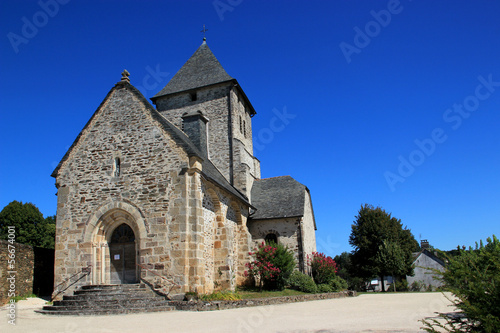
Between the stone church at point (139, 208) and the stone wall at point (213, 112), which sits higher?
the stone wall at point (213, 112)

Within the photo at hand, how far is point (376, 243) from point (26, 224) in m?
29.5

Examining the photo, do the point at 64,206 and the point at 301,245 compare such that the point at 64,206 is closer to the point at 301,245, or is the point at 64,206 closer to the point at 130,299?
the point at 130,299

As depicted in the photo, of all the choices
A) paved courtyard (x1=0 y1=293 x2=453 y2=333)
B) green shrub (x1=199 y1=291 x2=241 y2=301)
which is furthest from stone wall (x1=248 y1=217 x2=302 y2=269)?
paved courtyard (x1=0 y1=293 x2=453 y2=333)

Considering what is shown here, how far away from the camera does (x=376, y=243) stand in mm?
26969

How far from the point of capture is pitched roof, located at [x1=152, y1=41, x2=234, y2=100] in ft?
79.6

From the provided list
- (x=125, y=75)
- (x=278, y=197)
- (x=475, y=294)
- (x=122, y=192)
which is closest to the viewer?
(x=475, y=294)

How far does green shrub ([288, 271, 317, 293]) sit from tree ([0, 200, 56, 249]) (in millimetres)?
24606

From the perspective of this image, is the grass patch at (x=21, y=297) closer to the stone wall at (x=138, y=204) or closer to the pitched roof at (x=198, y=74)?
the stone wall at (x=138, y=204)

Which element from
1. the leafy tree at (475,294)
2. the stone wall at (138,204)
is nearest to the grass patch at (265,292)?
the stone wall at (138,204)

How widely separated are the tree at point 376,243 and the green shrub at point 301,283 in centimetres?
930

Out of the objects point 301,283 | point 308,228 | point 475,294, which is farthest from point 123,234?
point 475,294

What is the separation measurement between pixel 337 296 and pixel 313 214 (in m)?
8.98

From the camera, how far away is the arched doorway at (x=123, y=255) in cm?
1451

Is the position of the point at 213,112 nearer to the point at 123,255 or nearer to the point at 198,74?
the point at 198,74
